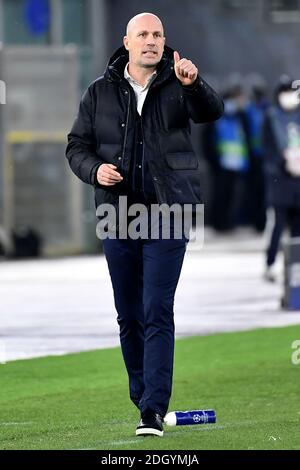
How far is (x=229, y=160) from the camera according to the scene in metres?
25.1

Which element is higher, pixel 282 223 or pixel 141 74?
pixel 141 74

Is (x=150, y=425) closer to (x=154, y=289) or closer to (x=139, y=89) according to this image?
(x=154, y=289)

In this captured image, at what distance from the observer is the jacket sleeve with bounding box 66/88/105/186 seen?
835 centimetres

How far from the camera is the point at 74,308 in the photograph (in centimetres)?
1572

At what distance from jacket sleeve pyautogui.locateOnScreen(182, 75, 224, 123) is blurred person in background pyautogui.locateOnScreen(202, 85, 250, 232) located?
1595cm

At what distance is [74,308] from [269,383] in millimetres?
5136

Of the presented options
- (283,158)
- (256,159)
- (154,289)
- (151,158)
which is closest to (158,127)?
(151,158)

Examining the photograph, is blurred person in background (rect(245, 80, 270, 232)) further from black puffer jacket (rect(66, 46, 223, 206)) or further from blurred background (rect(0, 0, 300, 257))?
black puffer jacket (rect(66, 46, 223, 206))

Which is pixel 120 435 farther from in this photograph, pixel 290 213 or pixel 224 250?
pixel 224 250

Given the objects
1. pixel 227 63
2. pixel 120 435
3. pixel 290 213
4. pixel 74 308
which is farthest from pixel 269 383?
pixel 227 63

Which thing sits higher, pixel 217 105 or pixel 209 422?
pixel 217 105

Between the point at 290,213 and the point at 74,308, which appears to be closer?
the point at 74,308

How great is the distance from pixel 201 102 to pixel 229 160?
1691 centimetres

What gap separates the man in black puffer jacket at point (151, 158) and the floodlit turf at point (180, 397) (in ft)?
1.24
